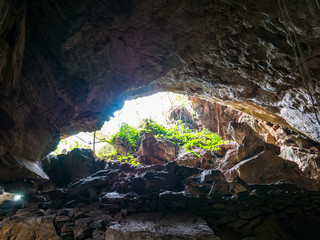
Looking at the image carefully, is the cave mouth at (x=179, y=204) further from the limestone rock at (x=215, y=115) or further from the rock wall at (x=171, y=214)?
the limestone rock at (x=215, y=115)

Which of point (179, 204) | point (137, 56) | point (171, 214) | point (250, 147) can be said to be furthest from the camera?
point (250, 147)

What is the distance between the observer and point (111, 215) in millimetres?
3939

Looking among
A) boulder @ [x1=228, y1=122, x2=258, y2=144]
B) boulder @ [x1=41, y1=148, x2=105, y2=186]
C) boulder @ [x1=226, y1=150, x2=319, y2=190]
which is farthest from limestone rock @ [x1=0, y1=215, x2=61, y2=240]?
boulder @ [x1=228, y1=122, x2=258, y2=144]

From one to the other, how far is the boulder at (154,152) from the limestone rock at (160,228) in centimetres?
439

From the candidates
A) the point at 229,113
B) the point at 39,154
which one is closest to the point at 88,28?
the point at 39,154

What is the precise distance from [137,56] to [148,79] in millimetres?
1059

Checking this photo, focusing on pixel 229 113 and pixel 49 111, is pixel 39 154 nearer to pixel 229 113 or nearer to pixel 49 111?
pixel 49 111

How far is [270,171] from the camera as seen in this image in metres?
5.61

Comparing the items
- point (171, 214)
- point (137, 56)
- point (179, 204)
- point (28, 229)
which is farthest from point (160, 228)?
point (137, 56)

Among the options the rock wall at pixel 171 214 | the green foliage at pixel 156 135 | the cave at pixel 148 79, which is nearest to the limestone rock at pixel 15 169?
the cave at pixel 148 79

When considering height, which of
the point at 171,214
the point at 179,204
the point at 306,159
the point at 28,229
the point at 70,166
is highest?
the point at 306,159

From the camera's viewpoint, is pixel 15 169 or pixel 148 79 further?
pixel 148 79

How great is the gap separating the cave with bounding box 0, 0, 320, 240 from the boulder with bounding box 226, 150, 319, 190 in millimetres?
31

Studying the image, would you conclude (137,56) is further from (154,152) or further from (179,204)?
(154,152)
